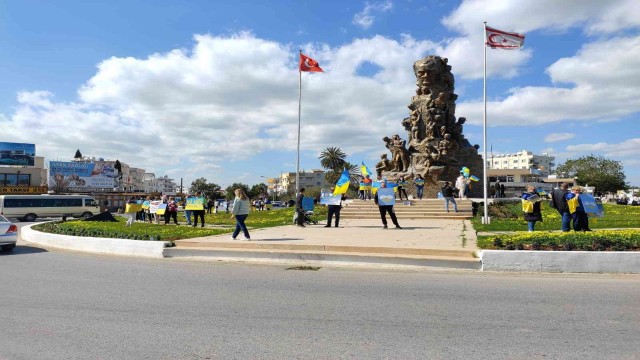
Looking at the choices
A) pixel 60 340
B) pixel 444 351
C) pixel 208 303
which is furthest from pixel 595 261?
pixel 60 340

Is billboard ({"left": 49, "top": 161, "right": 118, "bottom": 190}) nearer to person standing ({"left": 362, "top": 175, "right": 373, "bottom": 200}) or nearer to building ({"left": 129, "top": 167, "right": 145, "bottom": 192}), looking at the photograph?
person standing ({"left": 362, "top": 175, "right": 373, "bottom": 200})

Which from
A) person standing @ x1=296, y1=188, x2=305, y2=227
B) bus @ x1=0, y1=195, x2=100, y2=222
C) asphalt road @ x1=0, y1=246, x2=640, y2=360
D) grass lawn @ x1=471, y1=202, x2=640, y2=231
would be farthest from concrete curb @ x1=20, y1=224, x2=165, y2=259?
bus @ x1=0, y1=195, x2=100, y2=222

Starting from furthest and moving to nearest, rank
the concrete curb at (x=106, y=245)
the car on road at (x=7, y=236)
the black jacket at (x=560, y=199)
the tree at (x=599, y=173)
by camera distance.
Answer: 1. the tree at (x=599, y=173)
2. the car on road at (x=7, y=236)
3. the concrete curb at (x=106, y=245)
4. the black jacket at (x=560, y=199)

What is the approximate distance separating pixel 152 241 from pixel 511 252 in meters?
8.92

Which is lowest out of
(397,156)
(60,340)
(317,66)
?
(60,340)

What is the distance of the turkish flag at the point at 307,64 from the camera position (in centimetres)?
2600

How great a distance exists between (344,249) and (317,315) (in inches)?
202

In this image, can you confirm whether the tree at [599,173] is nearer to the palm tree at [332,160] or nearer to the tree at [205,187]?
the palm tree at [332,160]

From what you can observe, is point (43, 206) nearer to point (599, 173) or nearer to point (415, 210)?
point (415, 210)

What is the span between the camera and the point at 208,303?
262 inches

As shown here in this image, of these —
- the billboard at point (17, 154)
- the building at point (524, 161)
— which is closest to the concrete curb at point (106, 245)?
the billboard at point (17, 154)

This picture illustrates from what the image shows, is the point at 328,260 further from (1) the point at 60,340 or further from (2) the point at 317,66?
(2) the point at 317,66

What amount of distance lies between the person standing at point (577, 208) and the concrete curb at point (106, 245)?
414 inches

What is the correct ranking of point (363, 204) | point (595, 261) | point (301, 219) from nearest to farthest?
1. point (595, 261)
2. point (301, 219)
3. point (363, 204)
